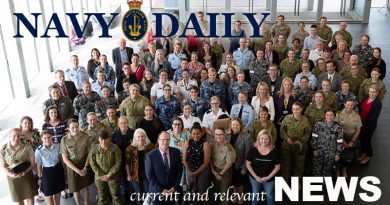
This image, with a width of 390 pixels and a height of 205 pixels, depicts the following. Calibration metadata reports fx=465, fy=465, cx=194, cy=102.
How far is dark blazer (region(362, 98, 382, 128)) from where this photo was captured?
7816 mm

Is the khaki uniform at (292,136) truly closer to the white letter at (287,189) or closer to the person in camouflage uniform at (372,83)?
the white letter at (287,189)

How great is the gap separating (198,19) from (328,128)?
20.4ft

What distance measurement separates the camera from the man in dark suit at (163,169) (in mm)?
6105

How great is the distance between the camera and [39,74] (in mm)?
13258

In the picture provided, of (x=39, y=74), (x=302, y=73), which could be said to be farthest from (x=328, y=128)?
(x=39, y=74)

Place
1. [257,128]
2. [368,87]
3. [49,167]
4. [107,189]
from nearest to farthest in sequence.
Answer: [49,167], [107,189], [257,128], [368,87]

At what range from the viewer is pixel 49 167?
6.52 meters

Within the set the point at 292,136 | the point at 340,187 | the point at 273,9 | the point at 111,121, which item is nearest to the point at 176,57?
the point at 111,121

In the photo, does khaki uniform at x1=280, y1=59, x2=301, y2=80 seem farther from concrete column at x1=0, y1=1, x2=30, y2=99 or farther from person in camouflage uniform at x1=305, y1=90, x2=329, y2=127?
concrete column at x1=0, y1=1, x2=30, y2=99

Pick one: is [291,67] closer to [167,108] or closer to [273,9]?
[167,108]

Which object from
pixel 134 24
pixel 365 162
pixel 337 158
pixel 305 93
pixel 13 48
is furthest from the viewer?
pixel 134 24

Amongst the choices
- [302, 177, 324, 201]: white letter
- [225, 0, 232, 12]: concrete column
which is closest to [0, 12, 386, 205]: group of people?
[302, 177, 324, 201]: white letter

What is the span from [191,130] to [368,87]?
3.60 m

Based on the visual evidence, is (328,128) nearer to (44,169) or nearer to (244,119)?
(244,119)
